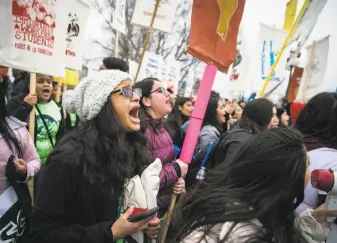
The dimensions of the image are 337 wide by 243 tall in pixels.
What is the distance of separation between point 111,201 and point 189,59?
24833 mm

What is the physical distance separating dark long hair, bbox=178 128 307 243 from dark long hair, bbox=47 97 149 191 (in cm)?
51

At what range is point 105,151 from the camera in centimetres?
182

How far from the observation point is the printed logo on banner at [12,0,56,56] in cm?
325

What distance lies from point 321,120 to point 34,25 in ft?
9.41

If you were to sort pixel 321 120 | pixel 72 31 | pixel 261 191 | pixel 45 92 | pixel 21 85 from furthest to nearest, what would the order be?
pixel 21 85 → pixel 72 31 → pixel 45 92 → pixel 321 120 → pixel 261 191

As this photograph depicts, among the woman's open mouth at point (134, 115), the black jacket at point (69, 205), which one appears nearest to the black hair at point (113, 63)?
the woman's open mouth at point (134, 115)

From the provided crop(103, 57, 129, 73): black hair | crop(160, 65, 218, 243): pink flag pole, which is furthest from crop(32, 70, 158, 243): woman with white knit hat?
crop(103, 57, 129, 73): black hair

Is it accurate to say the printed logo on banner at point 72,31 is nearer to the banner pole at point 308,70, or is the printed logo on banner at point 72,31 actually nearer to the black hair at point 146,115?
the black hair at point 146,115

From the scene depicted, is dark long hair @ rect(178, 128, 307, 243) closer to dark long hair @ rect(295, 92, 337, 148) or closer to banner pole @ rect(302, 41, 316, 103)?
dark long hair @ rect(295, 92, 337, 148)

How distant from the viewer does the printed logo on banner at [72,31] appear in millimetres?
4254

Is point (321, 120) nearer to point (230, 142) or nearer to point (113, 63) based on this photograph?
point (230, 142)

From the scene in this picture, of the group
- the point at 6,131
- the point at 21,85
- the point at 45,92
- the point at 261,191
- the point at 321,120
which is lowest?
the point at 21,85

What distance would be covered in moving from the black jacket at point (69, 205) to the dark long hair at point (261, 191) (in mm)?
490

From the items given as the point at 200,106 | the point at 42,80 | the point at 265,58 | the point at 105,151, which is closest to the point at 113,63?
the point at 42,80
